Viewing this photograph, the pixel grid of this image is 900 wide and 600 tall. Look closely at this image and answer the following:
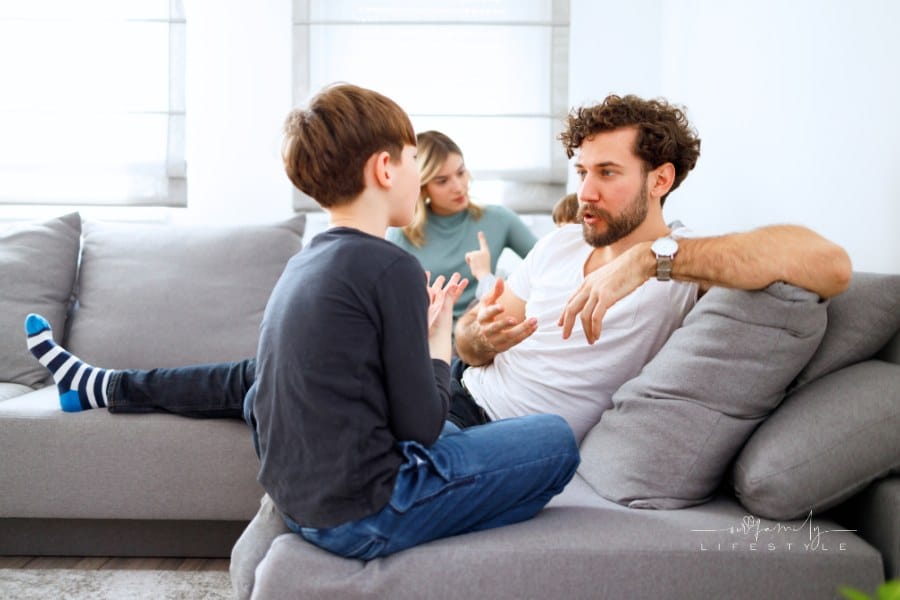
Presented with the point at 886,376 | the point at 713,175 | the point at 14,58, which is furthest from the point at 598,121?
the point at 14,58

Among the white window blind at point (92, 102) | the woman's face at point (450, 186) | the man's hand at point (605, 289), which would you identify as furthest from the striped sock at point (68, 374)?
the white window blind at point (92, 102)

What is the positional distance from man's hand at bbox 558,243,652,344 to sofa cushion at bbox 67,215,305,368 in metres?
1.45

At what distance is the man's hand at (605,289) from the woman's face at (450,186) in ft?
5.42

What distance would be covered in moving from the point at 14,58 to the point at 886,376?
383 centimetres

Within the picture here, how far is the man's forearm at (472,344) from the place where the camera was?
215cm

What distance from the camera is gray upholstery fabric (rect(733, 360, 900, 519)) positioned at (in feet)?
4.75

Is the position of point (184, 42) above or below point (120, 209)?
above

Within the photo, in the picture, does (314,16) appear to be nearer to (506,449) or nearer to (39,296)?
(39,296)

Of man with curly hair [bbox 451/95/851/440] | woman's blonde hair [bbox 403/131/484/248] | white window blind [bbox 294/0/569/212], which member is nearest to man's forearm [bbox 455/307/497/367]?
man with curly hair [bbox 451/95/851/440]

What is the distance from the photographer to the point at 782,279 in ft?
4.99

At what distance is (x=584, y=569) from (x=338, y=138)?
819mm

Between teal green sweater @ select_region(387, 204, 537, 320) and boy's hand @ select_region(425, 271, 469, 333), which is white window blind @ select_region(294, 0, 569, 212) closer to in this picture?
teal green sweater @ select_region(387, 204, 537, 320)

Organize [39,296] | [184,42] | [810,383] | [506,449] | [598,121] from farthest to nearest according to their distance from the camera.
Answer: [184,42] < [39,296] < [598,121] < [810,383] < [506,449]

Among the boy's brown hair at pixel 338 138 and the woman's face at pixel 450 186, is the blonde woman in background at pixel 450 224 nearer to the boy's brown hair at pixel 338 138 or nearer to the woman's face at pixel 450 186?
the woman's face at pixel 450 186
